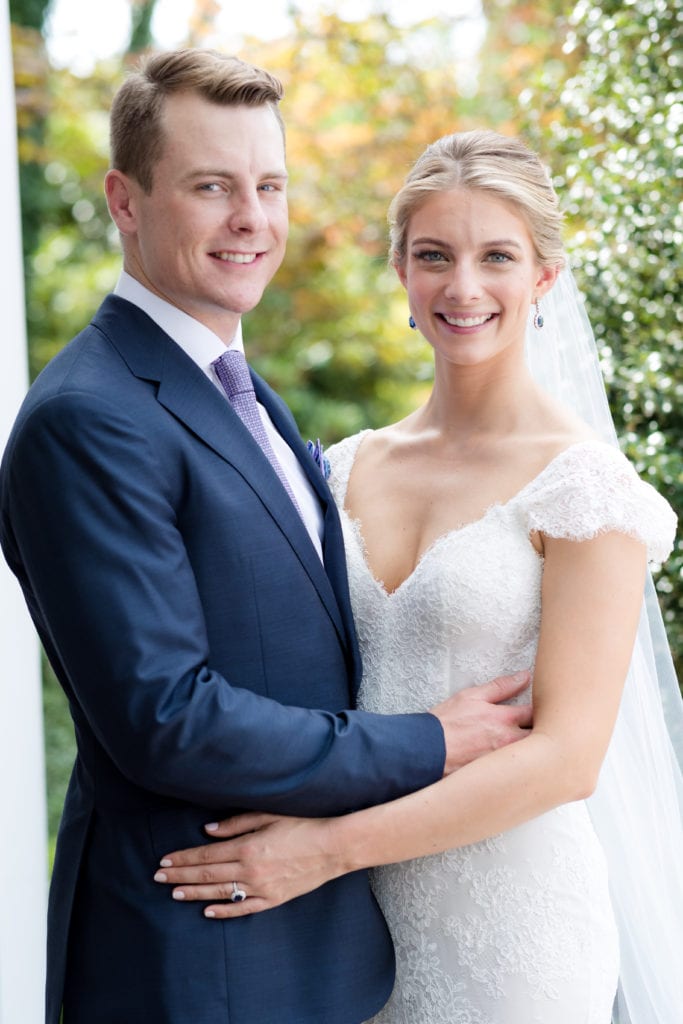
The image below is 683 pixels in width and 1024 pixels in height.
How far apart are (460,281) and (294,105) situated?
5.80 m

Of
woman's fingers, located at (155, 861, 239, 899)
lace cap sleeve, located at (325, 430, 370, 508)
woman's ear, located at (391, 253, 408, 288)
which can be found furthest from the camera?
lace cap sleeve, located at (325, 430, 370, 508)

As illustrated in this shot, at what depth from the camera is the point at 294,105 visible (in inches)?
307

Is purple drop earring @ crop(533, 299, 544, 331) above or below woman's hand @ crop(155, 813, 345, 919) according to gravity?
above

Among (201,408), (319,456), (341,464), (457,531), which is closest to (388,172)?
(341,464)

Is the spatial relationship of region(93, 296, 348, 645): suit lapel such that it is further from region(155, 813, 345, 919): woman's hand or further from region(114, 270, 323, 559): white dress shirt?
region(155, 813, 345, 919): woman's hand

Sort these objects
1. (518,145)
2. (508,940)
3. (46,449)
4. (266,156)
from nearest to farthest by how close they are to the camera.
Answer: (46,449) < (266,156) < (508,940) < (518,145)

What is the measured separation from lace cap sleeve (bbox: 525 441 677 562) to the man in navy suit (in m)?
0.33

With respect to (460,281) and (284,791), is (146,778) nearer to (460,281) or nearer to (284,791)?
(284,791)

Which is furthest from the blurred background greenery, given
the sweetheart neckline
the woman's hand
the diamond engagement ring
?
the diamond engagement ring

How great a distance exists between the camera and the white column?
10.4ft

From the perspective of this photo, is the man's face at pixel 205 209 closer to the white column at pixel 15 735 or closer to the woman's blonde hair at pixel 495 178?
the woman's blonde hair at pixel 495 178

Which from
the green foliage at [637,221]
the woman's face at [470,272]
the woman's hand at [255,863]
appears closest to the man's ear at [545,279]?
the woman's face at [470,272]

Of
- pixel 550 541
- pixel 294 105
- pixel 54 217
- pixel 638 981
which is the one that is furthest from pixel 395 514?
pixel 54 217

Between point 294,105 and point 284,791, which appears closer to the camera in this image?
point 284,791
